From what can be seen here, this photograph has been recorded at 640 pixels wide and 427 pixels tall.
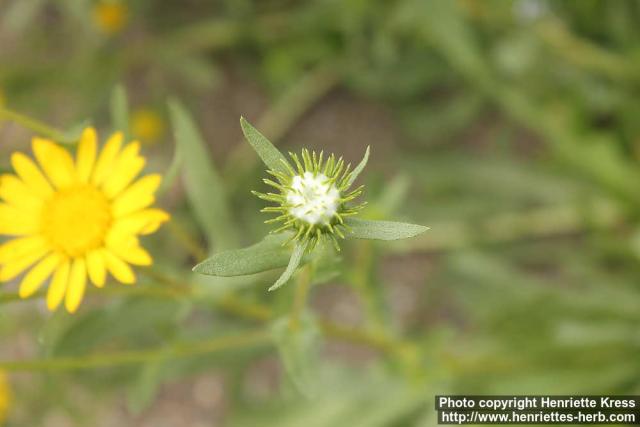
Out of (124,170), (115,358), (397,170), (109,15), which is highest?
(109,15)

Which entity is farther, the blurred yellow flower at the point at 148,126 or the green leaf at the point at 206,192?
the blurred yellow flower at the point at 148,126

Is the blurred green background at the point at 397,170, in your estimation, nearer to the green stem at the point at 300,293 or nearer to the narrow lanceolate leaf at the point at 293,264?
the green stem at the point at 300,293

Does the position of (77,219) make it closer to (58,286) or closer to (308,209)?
(58,286)

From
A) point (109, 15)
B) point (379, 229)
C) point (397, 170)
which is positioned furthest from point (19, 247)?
point (397, 170)

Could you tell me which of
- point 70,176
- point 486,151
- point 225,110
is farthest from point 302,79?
point 70,176

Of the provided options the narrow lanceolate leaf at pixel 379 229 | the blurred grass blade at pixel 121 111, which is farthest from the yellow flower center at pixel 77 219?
the narrow lanceolate leaf at pixel 379 229

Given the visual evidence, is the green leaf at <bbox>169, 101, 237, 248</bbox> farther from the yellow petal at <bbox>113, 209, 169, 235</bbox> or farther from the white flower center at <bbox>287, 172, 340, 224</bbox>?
the white flower center at <bbox>287, 172, 340, 224</bbox>
